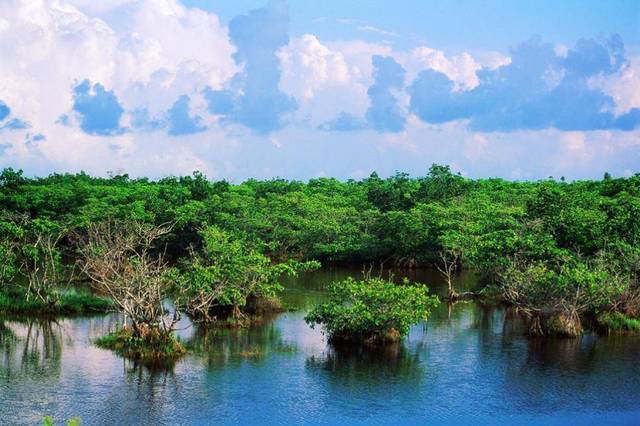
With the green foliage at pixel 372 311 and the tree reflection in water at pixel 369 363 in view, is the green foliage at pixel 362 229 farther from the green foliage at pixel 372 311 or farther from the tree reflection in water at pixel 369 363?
the tree reflection in water at pixel 369 363

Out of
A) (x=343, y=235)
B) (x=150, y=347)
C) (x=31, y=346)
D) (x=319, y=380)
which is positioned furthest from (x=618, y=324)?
(x=343, y=235)

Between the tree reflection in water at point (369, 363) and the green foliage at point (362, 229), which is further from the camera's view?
the green foliage at point (362, 229)

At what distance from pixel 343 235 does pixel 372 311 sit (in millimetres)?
25969

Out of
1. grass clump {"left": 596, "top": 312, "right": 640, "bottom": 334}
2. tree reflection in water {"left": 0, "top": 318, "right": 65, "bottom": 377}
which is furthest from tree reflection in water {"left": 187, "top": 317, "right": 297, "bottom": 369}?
grass clump {"left": 596, "top": 312, "right": 640, "bottom": 334}

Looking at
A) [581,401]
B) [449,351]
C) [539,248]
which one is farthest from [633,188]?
[581,401]

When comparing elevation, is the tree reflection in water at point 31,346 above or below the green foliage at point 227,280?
below

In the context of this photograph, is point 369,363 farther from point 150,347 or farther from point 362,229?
point 362,229

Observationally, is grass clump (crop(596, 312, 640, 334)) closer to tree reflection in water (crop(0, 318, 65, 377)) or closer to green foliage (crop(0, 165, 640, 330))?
green foliage (crop(0, 165, 640, 330))

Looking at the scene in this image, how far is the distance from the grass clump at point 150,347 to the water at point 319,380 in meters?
0.67

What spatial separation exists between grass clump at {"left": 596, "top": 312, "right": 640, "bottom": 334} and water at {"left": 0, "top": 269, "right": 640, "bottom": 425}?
3.91 ft

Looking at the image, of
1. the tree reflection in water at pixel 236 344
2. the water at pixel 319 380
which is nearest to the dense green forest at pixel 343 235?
the tree reflection in water at pixel 236 344

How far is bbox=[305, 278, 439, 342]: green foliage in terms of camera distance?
3114cm

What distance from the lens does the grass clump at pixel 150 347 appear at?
2986cm

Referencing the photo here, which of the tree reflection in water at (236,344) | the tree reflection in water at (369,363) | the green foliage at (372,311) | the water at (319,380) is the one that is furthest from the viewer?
the green foliage at (372,311)
